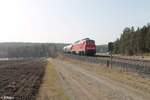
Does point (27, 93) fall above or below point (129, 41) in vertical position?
below

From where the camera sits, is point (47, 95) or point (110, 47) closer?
point (47, 95)

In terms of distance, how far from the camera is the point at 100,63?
151ft

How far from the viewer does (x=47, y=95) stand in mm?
23078

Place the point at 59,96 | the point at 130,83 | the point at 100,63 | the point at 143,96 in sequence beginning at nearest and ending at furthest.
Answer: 1. the point at 143,96
2. the point at 59,96
3. the point at 130,83
4. the point at 100,63

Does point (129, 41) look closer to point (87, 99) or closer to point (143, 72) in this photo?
point (143, 72)

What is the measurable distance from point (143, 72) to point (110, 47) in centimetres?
1011

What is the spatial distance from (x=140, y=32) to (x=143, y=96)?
82217 millimetres

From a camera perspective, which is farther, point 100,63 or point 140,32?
point 140,32

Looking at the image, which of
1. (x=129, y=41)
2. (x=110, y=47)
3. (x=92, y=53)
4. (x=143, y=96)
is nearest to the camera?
(x=143, y=96)

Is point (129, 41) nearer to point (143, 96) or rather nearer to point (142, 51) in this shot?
point (142, 51)

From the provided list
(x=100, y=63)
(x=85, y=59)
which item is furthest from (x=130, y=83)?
(x=85, y=59)

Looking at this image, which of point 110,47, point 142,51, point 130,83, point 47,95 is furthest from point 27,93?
point 142,51

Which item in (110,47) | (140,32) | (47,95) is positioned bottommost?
(47,95)

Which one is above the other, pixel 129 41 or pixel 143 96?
pixel 129 41
